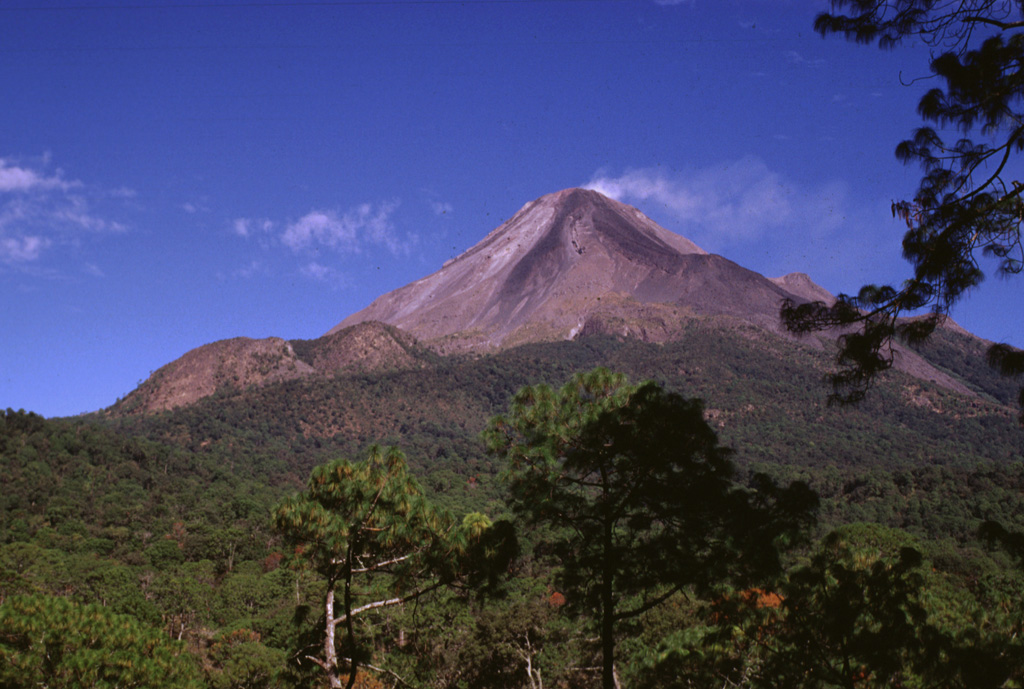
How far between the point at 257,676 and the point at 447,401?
417 feet

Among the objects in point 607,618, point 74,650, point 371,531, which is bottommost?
point 74,650

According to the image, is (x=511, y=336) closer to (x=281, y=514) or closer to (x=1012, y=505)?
(x=1012, y=505)

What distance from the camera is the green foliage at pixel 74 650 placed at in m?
8.41

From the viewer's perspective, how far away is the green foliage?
8414 mm

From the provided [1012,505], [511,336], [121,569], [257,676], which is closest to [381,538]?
[257,676]

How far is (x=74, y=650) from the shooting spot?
8.74m

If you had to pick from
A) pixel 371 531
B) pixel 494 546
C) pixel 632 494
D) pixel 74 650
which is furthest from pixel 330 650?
pixel 632 494

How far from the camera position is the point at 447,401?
470 feet

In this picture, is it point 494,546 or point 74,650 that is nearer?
point 494,546

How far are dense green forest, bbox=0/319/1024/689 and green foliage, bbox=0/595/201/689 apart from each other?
3 cm

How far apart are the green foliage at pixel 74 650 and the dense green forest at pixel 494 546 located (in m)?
0.03

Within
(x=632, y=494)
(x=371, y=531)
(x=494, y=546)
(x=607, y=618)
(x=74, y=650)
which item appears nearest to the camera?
(x=607, y=618)

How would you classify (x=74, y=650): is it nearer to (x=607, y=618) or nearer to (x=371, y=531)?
(x=371, y=531)

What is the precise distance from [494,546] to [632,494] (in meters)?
2.13
